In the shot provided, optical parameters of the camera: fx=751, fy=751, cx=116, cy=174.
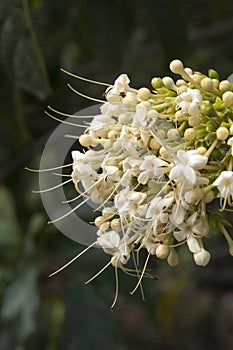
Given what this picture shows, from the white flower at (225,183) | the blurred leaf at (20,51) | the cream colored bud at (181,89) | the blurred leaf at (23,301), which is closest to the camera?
the white flower at (225,183)

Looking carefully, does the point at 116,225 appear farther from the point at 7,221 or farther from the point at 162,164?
the point at 7,221

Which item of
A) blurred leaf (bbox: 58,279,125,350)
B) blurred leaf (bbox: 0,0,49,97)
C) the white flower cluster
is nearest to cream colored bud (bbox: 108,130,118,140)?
the white flower cluster

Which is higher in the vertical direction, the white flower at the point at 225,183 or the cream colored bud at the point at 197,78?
the cream colored bud at the point at 197,78

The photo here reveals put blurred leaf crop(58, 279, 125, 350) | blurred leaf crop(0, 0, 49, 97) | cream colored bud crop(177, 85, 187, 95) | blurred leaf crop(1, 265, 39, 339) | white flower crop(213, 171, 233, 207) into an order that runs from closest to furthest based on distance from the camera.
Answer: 1. white flower crop(213, 171, 233, 207)
2. cream colored bud crop(177, 85, 187, 95)
3. blurred leaf crop(0, 0, 49, 97)
4. blurred leaf crop(1, 265, 39, 339)
5. blurred leaf crop(58, 279, 125, 350)

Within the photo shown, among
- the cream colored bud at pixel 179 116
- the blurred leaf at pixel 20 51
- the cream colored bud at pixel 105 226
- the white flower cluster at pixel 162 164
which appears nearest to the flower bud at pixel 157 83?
the white flower cluster at pixel 162 164

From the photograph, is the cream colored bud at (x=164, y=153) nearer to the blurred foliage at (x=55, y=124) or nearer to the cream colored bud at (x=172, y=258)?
the cream colored bud at (x=172, y=258)

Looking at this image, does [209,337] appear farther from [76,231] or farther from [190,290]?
[76,231]

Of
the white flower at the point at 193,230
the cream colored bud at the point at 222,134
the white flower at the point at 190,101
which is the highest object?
the white flower at the point at 190,101

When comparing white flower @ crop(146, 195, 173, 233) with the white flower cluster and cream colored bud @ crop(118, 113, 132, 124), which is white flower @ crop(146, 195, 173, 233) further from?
cream colored bud @ crop(118, 113, 132, 124)
